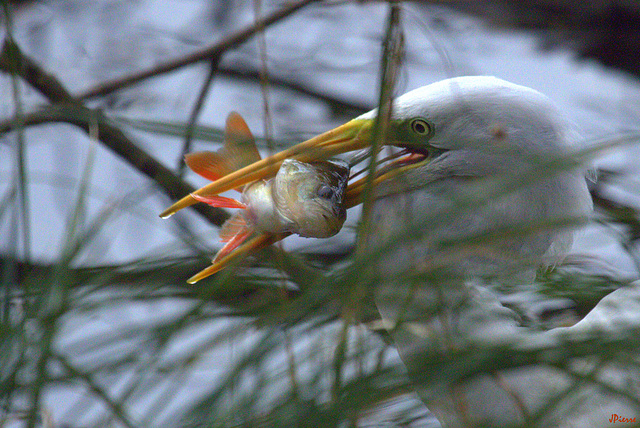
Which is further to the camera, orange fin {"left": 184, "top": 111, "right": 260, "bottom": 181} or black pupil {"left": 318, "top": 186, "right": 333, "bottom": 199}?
orange fin {"left": 184, "top": 111, "right": 260, "bottom": 181}

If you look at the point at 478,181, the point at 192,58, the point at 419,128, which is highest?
the point at 192,58

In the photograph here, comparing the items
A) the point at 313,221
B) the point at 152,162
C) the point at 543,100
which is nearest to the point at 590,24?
the point at 543,100

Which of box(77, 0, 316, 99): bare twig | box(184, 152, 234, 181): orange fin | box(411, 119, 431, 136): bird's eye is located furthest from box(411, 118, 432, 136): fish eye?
box(77, 0, 316, 99): bare twig

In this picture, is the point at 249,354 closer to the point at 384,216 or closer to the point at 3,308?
the point at 3,308

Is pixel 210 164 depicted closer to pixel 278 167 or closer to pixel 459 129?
pixel 278 167

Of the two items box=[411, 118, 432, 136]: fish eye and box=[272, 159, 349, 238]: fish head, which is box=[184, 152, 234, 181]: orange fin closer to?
box=[272, 159, 349, 238]: fish head

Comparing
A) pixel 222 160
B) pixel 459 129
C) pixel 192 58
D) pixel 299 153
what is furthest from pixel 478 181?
pixel 192 58
